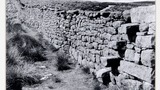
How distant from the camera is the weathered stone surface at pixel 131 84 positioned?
338 cm

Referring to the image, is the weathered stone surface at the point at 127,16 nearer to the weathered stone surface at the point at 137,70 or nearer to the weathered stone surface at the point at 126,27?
the weathered stone surface at the point at 126,27

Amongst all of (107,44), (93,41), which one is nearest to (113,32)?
(107,44)


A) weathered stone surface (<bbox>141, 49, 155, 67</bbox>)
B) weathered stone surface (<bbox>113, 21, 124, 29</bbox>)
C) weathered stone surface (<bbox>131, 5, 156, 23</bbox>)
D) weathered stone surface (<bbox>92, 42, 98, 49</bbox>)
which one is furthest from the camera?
weathered stone surface (<bbox>92, 42, 98, 49</bbox>)

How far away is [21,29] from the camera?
370cm

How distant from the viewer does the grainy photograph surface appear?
3.44 meters

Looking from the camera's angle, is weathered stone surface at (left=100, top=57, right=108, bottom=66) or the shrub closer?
the shrub

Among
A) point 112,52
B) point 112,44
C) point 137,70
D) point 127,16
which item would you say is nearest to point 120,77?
point 137,70

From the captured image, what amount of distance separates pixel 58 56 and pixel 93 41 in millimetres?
684

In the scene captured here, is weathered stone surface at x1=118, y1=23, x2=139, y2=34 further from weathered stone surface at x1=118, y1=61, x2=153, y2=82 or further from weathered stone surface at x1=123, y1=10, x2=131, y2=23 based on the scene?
weathered stone surface at x1=118, y1=61, x2=153, y2=82

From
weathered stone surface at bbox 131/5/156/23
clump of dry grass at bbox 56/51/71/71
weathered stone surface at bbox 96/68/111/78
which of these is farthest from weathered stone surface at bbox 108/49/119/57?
clump of dry grass at bbox 56/51/71/71

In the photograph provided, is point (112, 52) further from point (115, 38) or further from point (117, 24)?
point (117, 24)

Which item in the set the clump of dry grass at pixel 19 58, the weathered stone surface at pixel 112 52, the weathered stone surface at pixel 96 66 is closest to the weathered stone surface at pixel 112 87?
the weathered stone surface at pixel 96 66
